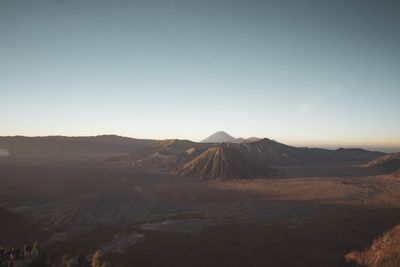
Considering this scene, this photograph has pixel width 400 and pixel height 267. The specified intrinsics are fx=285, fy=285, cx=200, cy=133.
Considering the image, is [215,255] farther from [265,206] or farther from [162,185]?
[162,185]

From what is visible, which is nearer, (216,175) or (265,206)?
(265,206)

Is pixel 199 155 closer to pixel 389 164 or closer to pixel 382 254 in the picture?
pixel 389 164

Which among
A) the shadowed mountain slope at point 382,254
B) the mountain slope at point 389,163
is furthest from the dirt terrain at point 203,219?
the mountain slope at point 389,163

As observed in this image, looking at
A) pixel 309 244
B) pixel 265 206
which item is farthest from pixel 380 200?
pixel 309 244

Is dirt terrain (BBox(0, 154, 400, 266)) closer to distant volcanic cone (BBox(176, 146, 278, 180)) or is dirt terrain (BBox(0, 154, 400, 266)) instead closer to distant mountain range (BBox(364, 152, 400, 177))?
distant volcanic cone (BBox(176, 146, 278, 180))

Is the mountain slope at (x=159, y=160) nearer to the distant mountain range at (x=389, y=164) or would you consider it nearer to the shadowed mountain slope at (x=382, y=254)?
the distant mountain range at (x=389, y=164)

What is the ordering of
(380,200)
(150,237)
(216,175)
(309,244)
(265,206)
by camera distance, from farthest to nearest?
(216,175)
(380,200)
(265,206)
(150,237)
(309,244)

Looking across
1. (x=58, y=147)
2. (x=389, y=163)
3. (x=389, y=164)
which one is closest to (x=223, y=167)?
Answer: (x=389, y=164)
